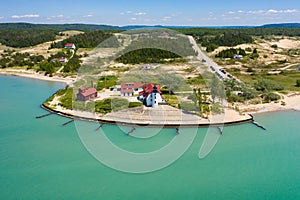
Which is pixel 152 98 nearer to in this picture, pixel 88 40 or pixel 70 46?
pixel 70 46

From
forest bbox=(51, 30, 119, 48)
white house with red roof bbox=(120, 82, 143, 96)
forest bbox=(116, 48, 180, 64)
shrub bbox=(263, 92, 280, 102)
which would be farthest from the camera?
forest bbox=(51, 30, 119, 48)

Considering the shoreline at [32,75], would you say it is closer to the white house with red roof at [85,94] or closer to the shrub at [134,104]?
the white house with red roof at [85,94]

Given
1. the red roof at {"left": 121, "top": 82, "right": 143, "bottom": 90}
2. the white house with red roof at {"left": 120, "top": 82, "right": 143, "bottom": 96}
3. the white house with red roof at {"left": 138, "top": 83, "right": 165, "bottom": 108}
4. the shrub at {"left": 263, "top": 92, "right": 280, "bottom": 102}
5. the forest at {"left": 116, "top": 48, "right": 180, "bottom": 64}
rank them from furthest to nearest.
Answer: the forest at {"left": 116, "top": 48, "right": 180, "bottom": 64} → the red roof at {"left": 121, "top": 82, "right": 143, "bottom": 90} → the white house with red roof at {"left": 120, "top": 82, "right": 143, "bottom": 96} → the shrub at {"left": 263, "top": 92, "right": 280, "bottom": 102} → the white house with red roof at {"left": 138, "top": 83, "right": 165, "bottom": 108}

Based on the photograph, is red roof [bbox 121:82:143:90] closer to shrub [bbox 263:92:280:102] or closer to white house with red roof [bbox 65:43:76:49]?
shrub [bbox 263:92:280:102]

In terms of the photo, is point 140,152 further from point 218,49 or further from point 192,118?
point 218,49

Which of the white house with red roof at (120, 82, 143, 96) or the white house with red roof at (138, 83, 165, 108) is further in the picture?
the white house with red roof at (120, 82, 143, 96)

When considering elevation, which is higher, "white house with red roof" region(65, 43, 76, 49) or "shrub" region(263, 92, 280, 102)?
"white house with red roof" region(65, 43, 76, 49)

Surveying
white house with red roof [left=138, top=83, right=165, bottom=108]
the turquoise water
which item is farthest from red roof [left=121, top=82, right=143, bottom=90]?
the turquoise water

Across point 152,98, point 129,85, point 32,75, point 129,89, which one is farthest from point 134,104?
point 32,75

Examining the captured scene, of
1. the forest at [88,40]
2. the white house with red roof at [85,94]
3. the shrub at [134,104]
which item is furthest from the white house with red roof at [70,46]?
the shrub at [134,104]
